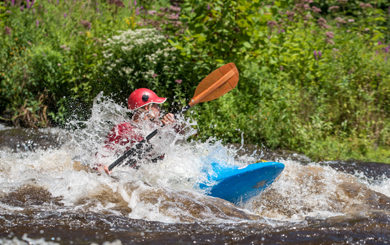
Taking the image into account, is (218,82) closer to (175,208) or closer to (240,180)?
(240,180)

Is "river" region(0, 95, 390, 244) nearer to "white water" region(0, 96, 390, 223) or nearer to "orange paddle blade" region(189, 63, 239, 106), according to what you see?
"white water" region(0, 96, 390, 223)

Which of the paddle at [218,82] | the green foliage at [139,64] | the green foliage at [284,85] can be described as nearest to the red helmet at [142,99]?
the paddle at [218,82]

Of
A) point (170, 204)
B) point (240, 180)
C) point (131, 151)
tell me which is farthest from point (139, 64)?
point (170, 204)

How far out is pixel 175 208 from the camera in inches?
132

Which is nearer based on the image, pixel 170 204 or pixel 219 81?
pixel 170 204

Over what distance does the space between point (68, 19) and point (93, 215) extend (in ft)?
18.2

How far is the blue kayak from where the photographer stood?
3600 mm

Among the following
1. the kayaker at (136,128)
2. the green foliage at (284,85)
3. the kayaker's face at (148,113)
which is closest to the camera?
the kayaker at (136,128)

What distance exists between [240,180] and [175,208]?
0.60 metres

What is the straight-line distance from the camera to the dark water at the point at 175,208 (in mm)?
2816

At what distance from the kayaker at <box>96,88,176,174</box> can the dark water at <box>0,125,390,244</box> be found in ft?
0.50

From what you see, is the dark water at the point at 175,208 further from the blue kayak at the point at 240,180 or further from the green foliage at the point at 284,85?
the green foliage at the point at 284,85

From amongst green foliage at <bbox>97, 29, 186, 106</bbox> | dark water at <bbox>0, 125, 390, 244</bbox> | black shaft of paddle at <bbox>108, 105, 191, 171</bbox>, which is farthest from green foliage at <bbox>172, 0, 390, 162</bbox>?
black shaft of paddle at <bbox>108, 105, 191, 171</bbox>

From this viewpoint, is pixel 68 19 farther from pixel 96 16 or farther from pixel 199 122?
pixel 199 122
